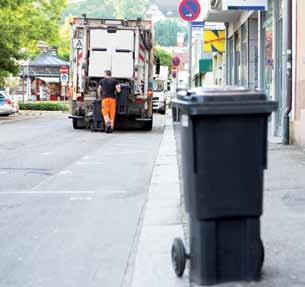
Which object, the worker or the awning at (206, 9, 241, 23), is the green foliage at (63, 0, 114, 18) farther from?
the worker

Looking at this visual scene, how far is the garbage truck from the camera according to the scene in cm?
2109

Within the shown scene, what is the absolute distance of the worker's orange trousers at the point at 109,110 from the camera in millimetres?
20609

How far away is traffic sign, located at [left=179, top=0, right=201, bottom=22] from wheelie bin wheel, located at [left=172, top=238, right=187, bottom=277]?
27.6 feet

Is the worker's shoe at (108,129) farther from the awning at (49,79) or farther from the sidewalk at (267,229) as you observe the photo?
the awning at (49,79)

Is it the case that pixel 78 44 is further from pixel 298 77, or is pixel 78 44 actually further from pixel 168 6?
pixel 168 6

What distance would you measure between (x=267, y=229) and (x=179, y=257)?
1.67m

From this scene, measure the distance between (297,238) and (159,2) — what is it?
33375 millimetres

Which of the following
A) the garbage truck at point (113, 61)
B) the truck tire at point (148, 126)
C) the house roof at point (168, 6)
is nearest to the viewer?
the garbage truck at point (113, 61)

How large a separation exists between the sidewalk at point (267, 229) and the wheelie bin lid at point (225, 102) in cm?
116

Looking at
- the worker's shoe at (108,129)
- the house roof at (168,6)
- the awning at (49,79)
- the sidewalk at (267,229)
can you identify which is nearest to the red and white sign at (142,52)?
the worker's shoe at (108,129)

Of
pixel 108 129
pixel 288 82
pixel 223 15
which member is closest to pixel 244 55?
pixel 223 15

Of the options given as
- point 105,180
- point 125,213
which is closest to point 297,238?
point 125,213

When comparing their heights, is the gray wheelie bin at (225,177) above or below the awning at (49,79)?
below

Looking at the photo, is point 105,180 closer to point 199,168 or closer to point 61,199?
point 61,199
